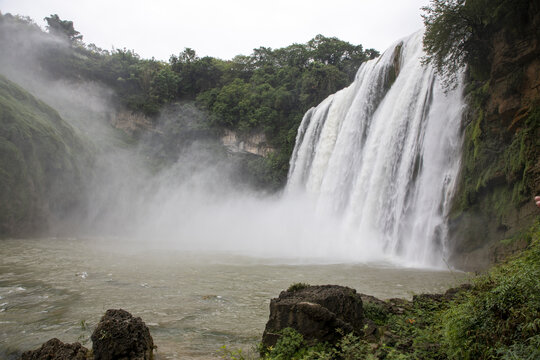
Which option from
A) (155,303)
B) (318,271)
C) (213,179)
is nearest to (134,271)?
(155,303)

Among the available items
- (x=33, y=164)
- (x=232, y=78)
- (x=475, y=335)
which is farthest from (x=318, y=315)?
(x=232, y=78)

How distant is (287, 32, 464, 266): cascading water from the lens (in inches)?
473

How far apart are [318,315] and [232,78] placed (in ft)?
123

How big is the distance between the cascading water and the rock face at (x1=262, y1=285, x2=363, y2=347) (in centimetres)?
830

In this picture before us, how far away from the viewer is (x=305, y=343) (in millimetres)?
3637

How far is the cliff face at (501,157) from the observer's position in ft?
29.3

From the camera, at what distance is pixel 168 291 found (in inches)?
284

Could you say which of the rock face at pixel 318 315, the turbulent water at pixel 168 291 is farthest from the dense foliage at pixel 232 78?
the rock face at pixel 318 315

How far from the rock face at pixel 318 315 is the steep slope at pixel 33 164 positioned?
17.6 m

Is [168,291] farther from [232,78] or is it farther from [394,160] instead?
[232,78]

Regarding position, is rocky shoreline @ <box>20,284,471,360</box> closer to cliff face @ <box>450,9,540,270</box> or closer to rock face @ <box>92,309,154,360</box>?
rock face @ <box>92,309,154,360</box>

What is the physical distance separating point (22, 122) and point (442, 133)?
19603mm

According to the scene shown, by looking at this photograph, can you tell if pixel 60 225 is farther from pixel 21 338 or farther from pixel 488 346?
pixel 488 346

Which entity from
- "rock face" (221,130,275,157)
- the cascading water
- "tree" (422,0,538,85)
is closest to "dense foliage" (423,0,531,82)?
"tree" (422,0,538,85)
